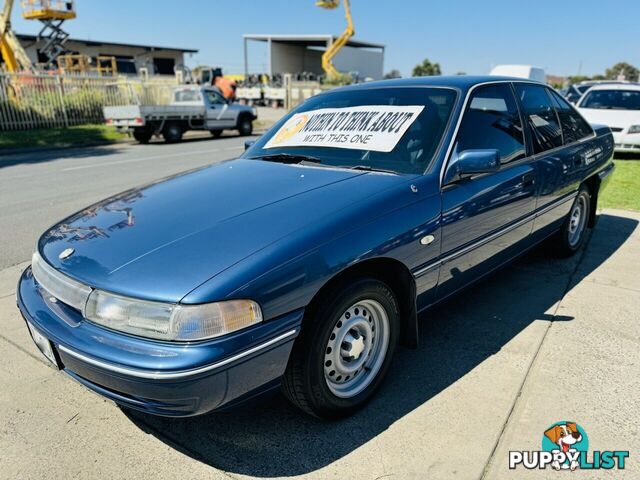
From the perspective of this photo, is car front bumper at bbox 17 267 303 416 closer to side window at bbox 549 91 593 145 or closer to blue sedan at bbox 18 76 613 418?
blue sedan at bbox 18 76 613 418

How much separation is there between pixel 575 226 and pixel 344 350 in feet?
11.2

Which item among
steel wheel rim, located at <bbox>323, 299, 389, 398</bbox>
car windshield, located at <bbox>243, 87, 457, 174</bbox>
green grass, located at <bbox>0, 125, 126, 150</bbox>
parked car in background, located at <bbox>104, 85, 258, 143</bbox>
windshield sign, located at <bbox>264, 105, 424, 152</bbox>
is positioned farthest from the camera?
parked car in background, located at <bbox>104, 85, 258, 143</bbox>

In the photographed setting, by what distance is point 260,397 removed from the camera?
6.93 feet

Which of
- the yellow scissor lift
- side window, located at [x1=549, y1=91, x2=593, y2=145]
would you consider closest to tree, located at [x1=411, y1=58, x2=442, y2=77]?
the yellow scissor lift

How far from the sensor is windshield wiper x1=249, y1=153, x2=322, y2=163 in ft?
10.5

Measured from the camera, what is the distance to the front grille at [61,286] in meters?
2.15

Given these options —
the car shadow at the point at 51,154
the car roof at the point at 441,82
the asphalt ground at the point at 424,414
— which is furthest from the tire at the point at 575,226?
the car shadow at the point at 51,154

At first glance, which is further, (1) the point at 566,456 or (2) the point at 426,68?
(2) the point at 426,68

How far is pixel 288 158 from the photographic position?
3.33m

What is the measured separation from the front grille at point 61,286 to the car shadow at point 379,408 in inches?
30.5

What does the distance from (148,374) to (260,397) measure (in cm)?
49

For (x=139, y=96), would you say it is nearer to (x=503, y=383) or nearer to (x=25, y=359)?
(x=25, y=359)

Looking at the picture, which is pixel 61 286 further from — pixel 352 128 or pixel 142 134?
pixel 142 134

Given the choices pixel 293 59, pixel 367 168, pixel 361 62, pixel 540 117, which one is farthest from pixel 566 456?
pixel 293 59
